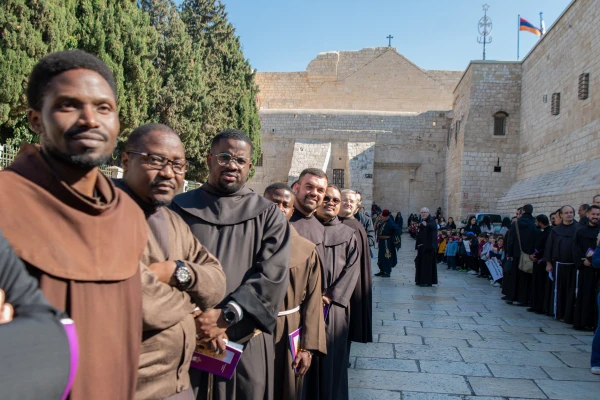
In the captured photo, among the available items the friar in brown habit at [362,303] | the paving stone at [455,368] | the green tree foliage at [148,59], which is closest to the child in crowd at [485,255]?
the paving stone at [455,368]

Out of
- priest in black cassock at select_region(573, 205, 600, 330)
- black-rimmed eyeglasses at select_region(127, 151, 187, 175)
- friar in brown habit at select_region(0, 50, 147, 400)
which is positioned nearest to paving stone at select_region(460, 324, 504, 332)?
priest in black cassock at select_region(573, 205, 600, 330)

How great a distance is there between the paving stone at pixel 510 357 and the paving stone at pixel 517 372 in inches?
5.3

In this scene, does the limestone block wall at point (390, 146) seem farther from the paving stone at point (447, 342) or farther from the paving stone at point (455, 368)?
the paving stone at point (455, 368)

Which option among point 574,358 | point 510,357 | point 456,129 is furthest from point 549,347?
point 456,129

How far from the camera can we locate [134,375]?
4.72 feet

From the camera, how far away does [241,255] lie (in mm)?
2512

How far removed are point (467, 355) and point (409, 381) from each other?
1173 millimetres

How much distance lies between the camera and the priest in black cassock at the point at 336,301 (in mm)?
3451

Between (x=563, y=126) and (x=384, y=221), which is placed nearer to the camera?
(x=384, y=221)

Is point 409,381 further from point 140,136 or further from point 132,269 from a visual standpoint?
point 132,269

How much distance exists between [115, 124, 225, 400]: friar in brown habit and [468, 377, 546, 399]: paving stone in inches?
131

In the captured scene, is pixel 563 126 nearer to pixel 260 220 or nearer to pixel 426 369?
pixel 426 369

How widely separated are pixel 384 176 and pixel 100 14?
20527mm

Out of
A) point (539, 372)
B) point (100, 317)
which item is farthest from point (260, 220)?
point (539, 372)
